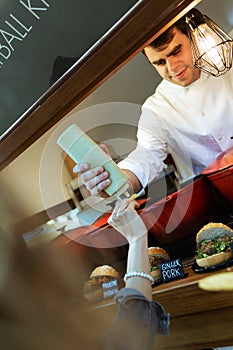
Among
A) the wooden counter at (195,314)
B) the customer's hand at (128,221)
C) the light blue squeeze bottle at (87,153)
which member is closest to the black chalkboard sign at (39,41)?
the light blue squeeze bottle at (87,153)

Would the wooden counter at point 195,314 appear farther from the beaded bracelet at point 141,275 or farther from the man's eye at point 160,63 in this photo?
the man's eye at point 160,63

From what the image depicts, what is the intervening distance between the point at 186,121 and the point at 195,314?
0.55 metres

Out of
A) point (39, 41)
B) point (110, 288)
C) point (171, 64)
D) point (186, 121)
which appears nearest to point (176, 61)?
point (171, 64)

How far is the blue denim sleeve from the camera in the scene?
28 cm

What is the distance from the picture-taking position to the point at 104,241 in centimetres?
59

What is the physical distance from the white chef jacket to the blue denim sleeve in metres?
0.47

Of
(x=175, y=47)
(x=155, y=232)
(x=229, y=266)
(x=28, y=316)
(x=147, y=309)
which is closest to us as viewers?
(x=28, y=316)

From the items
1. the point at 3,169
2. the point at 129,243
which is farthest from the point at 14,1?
the point at 129,243

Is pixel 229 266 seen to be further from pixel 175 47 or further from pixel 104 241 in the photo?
pixel 175 47

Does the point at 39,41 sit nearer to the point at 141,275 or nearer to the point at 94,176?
the point at 94,176

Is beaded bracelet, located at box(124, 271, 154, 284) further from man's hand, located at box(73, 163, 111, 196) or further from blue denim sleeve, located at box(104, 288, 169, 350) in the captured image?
man's hand, located at box(73, 163, 111, 196)

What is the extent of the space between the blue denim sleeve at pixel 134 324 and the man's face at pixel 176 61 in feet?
1.61

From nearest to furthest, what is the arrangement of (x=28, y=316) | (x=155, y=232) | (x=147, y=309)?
(x=28, y=316), (x=147, y=309), (x=155, y=232)

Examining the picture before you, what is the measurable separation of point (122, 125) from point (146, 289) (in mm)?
471
